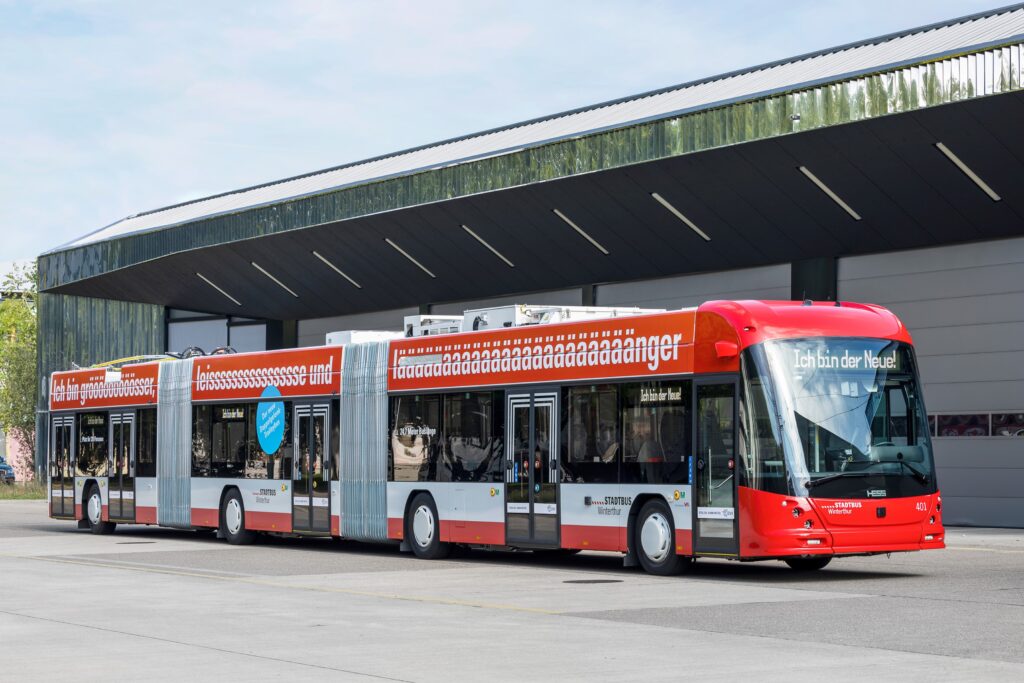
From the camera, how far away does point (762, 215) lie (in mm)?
33094

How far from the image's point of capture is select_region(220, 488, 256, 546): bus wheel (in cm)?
2697

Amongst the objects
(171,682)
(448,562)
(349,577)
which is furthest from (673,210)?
(171,682)

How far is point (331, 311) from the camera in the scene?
50375mm

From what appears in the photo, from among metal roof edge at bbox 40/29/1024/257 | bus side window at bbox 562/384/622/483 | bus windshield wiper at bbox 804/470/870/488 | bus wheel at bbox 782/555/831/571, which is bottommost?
bus wheel at bbox 782/555/831/571

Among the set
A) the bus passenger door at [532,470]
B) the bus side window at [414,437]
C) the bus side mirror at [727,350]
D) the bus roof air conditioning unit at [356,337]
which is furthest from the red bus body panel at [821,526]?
the bus roof air conditioning unit at [356,337]

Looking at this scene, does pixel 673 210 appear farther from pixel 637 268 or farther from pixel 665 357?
pixel 665 357

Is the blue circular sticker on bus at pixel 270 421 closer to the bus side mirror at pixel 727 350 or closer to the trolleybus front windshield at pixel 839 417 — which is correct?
the bus side mirror at pixel 727 350

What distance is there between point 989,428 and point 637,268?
10240 millimetres

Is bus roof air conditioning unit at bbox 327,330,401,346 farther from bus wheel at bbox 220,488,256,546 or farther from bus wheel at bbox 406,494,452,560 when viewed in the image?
bus wheel at bbox 220,488,256,546

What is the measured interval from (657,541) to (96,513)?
16105mm

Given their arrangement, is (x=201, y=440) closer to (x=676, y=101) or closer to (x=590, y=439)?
(x=590, y=439)

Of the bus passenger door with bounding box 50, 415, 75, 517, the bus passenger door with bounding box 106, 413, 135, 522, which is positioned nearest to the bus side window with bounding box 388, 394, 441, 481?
the bus passenger door with bounding box 106, 413, 135, 522

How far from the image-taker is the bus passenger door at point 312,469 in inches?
984

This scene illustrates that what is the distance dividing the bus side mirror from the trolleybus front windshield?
0.14m
